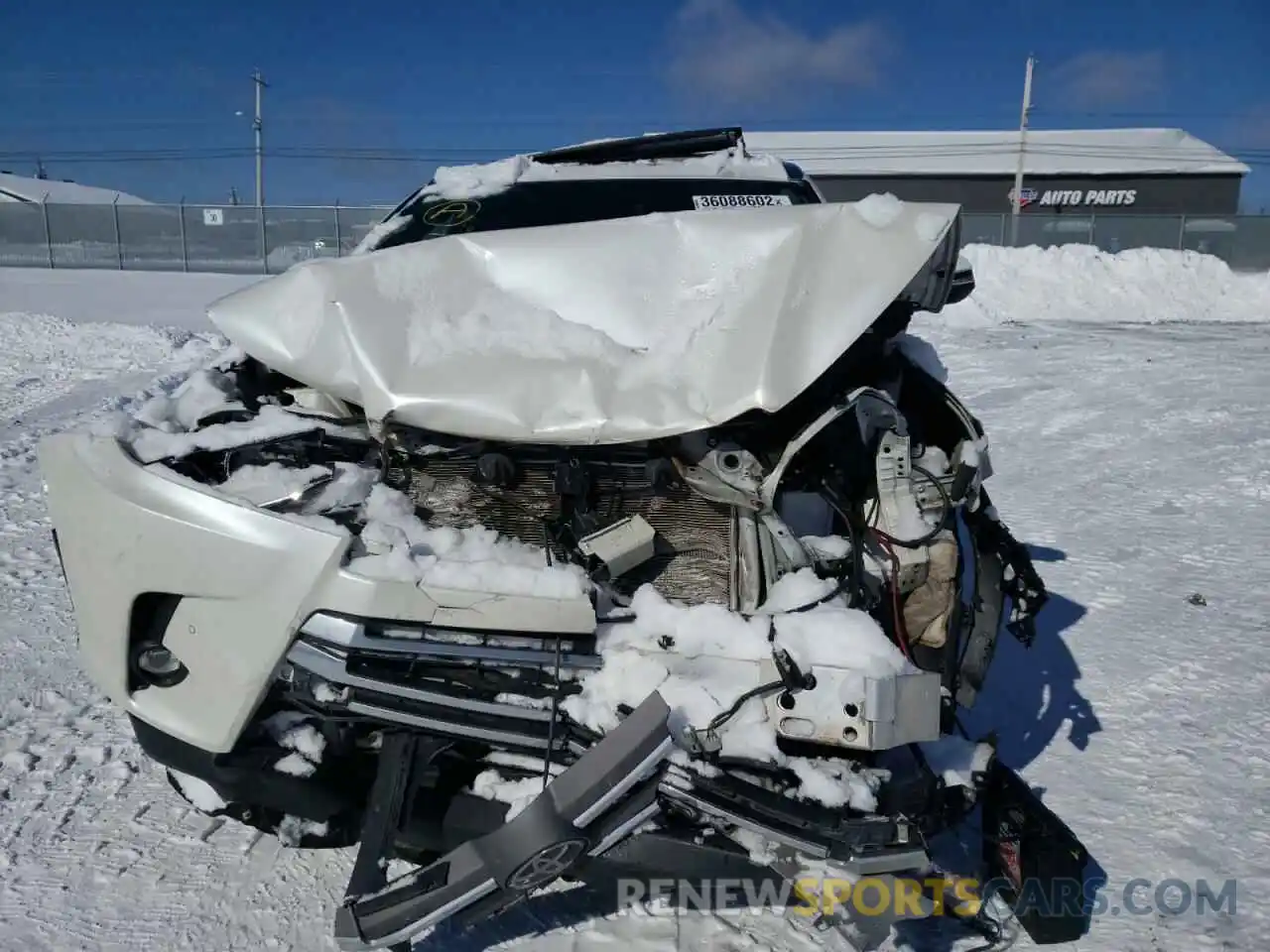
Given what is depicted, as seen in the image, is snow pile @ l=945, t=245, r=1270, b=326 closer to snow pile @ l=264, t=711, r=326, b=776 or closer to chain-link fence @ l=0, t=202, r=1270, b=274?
chain-link fence @ l=0, t=202, r=1270, b=274

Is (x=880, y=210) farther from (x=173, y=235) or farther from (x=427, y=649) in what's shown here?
(x=173, y=235)

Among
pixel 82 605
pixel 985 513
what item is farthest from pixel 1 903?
pixel 985 513

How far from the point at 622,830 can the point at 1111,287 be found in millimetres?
17756

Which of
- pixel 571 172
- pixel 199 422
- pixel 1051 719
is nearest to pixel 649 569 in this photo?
pixel 199 422

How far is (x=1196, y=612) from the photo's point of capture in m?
5.05

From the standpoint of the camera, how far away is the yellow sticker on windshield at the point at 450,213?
3.71 m

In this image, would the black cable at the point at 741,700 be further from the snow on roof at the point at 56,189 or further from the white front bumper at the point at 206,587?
the snow on roof at the point at 56,189

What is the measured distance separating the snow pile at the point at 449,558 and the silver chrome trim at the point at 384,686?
0.24 m

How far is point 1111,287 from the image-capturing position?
1720 centimetres

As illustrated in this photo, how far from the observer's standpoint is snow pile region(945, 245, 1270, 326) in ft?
54.2

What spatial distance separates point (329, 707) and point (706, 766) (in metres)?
0.97

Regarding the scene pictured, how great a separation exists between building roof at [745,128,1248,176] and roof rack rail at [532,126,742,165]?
32356 mm

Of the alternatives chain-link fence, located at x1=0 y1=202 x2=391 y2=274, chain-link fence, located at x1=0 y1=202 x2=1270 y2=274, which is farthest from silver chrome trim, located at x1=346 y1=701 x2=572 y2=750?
chain-link fence, located at x1=0 y1=202 x2=391 y2=274

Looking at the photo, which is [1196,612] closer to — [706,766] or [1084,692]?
[1084,692]
